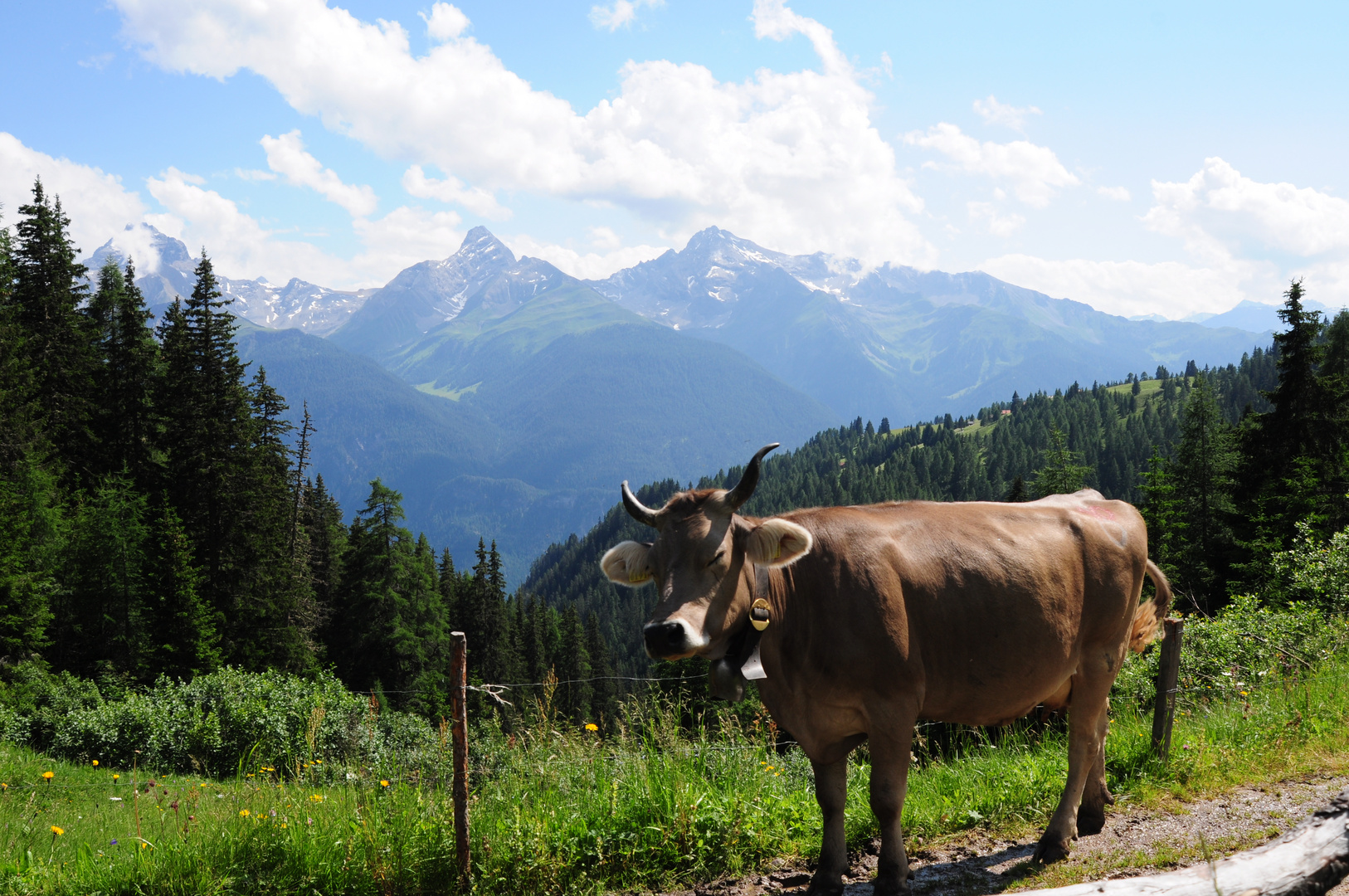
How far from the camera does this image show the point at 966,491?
145500mm

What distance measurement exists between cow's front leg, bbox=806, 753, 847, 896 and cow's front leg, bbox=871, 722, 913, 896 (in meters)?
0.27

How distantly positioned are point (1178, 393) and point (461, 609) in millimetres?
158781

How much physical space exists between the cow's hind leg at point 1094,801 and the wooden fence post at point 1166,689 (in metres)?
1.45

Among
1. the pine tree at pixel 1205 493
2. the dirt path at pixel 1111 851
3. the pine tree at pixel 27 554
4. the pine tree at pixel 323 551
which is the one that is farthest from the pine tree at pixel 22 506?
the pine tree at pixel 1205 493

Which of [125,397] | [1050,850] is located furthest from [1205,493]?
[125,397]

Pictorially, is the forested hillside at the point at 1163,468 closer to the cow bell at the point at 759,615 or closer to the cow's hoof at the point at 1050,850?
the cow bell at the point at 759,615

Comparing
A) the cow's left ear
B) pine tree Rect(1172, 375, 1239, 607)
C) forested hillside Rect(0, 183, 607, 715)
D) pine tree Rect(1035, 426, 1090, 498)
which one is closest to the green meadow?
the cow's left ear

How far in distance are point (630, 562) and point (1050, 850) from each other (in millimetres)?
3780

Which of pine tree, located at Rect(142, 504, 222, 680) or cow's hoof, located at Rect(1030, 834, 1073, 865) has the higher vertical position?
cow's hoof, located at Rect(1030, 834, 1073, 865)

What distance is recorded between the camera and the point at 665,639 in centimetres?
432

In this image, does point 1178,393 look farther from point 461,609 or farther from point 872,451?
point 461,609

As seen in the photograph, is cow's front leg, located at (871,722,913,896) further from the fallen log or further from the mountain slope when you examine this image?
the mountain slope

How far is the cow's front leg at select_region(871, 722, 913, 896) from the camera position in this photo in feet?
16.0

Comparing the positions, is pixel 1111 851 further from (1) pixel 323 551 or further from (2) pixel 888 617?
(1) pixel 323 551
